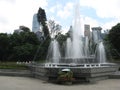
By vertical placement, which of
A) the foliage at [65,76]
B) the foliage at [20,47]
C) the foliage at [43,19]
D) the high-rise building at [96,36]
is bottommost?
the foliage at [65,76]

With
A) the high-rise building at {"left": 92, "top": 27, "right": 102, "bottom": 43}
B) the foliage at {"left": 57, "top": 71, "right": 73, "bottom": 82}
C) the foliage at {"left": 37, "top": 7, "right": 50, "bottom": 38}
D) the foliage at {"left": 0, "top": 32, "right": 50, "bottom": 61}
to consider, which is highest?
the foliage at {"left": 37, "top": 7, "right": 50, "bottom": 38}

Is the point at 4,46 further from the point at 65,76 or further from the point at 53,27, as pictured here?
the point at 65,76

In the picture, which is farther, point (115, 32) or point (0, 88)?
point (115, 32)

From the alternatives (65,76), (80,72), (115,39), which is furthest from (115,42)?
(65,76)

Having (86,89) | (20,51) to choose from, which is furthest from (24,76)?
(20,51)

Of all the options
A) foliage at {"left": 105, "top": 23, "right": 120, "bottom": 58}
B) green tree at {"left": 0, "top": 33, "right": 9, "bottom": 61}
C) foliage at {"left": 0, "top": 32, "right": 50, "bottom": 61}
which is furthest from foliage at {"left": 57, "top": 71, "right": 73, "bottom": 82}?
green tree at {"left": 0, "top": 33, "right": 9, "bottom": 61}

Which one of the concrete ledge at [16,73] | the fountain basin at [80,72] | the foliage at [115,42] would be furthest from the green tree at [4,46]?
the fountain basin at [80,72]

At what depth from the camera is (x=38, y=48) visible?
165 ft

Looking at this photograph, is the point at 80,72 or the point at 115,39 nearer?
the point at 80,72

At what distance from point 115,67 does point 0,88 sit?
35.9 ft

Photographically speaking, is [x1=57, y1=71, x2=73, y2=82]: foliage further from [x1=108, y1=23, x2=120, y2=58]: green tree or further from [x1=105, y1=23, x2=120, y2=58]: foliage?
[x1=108, y1=23, x2=120, y2=58]: green tree

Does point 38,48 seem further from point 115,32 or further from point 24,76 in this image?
point 24,76

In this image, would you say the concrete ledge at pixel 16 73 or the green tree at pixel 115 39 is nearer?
the concrete ledge at pixel 16 73

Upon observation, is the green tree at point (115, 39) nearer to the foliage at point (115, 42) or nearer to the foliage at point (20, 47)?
the foliage at point (115, 42)
